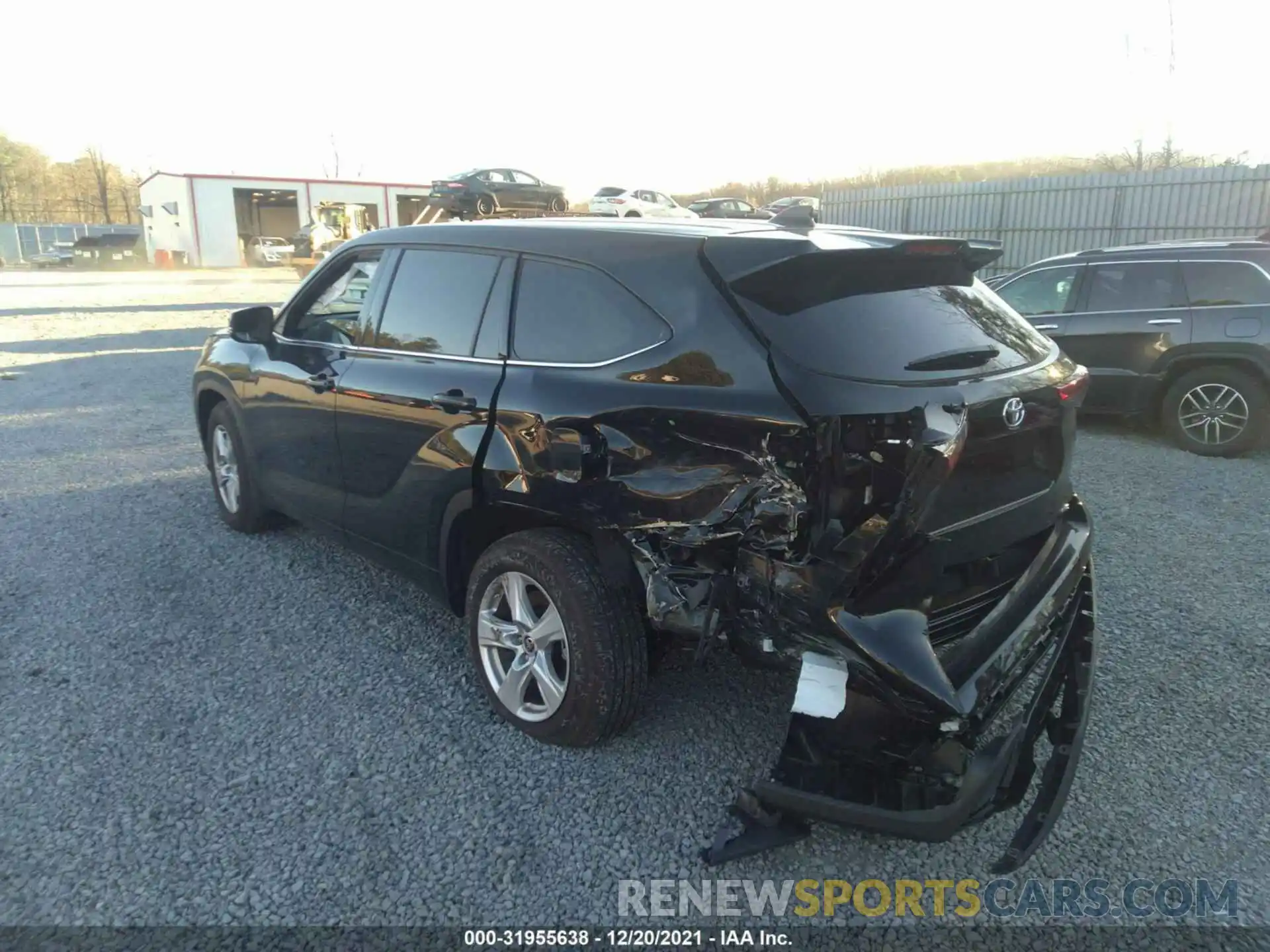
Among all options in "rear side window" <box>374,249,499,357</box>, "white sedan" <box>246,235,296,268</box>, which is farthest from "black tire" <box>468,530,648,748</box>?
"white sedan" <box>246,235,296,268</box>

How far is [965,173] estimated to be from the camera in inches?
1608

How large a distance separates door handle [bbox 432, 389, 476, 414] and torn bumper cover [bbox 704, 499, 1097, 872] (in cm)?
160

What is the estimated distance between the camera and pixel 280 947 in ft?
7.43

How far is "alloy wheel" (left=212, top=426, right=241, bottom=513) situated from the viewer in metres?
5.07

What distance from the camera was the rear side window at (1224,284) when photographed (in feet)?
23.2

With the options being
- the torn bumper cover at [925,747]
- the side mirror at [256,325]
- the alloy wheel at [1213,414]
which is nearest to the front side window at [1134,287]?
the alloy wheel at [1213,414]

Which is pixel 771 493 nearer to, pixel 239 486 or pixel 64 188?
pixel 239 486

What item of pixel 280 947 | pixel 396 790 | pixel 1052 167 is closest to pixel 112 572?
pixel 396 790

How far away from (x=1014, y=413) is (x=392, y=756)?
240 cm

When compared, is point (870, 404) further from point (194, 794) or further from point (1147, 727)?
point (194, 794)

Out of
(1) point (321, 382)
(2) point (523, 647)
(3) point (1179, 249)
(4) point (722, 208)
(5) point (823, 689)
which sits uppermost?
(4) point (722, 208)

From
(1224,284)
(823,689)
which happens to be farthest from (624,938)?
(1224,284)

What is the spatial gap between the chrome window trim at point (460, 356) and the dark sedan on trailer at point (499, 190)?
16784mm

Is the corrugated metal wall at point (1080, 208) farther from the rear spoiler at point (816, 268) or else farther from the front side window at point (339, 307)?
the front side window at point (339, 307)
